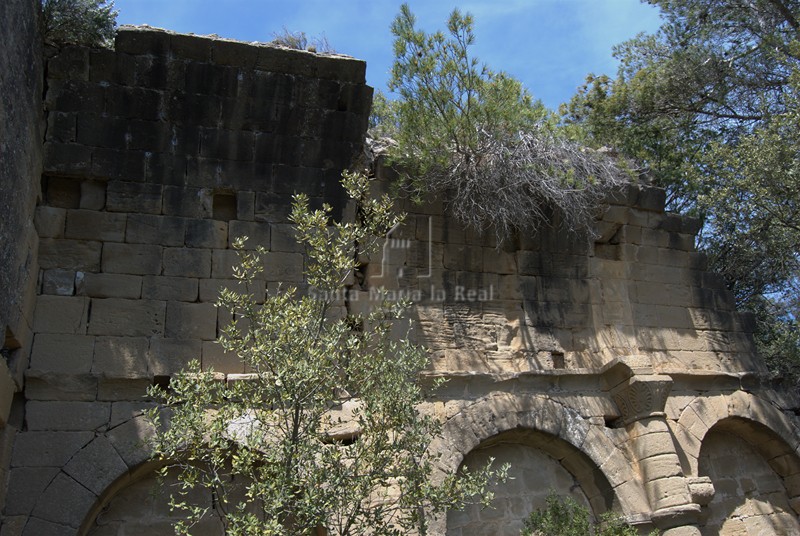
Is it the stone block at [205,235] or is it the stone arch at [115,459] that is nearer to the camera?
the stone arch at [115,459]

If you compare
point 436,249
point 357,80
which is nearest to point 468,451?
point 436,249

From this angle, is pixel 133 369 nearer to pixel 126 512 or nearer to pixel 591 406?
pixel 126 512

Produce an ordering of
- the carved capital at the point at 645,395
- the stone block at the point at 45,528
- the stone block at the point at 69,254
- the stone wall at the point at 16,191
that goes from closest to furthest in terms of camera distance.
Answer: the stone wall at the point at 16,191, the stone block at the point at 45,528, the stone block at the point at 69,254, the carved capital at the point at 645,395

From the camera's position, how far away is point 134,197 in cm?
839

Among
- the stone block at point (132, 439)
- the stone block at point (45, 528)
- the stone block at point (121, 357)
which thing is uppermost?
the stone block at point (121, 357)

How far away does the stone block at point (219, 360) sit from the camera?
8062 millimetres

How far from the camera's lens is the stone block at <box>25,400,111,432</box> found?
7.41 m

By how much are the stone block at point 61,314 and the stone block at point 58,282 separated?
0.06 m

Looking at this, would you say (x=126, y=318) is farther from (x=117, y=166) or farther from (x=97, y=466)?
(x=117, y=166)

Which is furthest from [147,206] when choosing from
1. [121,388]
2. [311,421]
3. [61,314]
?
[311,421]

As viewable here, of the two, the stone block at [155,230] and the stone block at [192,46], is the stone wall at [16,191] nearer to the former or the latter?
the stone block at [155,230]

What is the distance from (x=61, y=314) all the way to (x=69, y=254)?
2.00 ft

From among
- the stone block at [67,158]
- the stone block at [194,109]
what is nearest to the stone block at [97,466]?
the stone block at [67,158]

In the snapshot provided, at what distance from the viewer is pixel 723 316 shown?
419 inches
